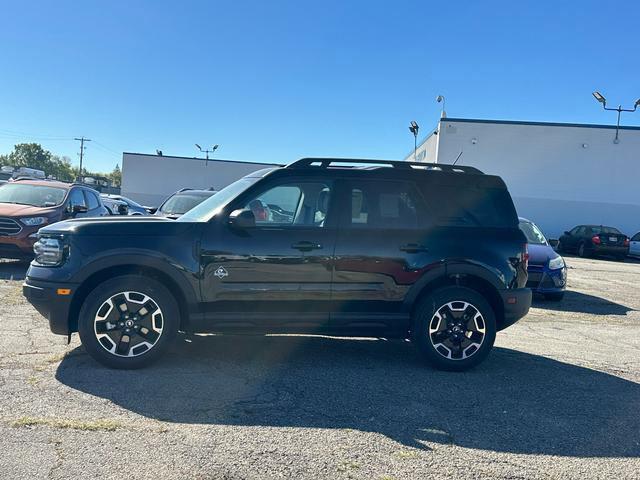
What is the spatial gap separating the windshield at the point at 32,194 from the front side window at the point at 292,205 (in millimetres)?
7196

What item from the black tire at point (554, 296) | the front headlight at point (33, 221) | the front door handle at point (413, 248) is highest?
the front door handle at point (413, 248)

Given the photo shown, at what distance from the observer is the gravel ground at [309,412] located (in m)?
3.13

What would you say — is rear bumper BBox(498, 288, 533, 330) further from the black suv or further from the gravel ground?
the gravel ground

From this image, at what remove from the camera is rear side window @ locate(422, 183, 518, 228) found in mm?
5086

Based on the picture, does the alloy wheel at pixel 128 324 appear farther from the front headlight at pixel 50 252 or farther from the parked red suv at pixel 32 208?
the parked red suv at pixel 32 208

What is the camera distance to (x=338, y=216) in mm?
4883

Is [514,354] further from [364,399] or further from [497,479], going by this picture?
[497,479]

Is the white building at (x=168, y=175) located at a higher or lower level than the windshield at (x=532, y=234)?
higher

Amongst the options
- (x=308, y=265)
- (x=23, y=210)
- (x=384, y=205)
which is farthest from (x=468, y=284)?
(x=23, y=210)

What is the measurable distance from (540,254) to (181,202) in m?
7.31

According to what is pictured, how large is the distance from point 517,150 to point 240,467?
26388 mm

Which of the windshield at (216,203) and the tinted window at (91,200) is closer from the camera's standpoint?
the windshield at (216,203)

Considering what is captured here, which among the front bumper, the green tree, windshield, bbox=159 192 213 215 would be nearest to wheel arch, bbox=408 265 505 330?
the front bumper

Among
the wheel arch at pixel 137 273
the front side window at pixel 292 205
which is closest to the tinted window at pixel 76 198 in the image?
the wheel arch at pixel 137 273
